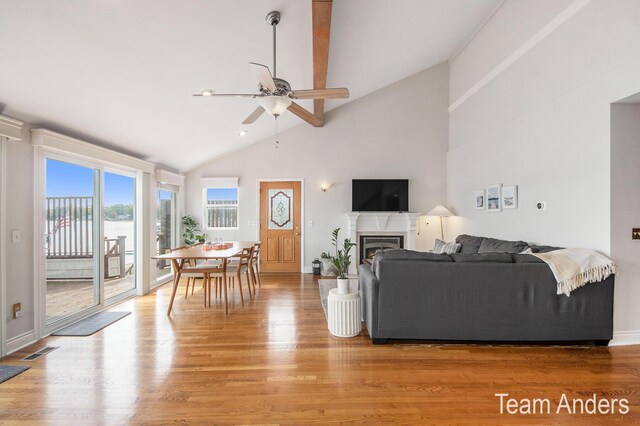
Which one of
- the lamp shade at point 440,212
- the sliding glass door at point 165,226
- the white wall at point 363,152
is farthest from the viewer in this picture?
the white wall at point 363,152

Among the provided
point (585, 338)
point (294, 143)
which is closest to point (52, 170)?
point (294, 143)

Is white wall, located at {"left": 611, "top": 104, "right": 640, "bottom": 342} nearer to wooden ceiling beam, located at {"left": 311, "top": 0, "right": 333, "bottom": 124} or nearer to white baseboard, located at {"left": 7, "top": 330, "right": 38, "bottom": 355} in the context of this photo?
wooden ceiling beam, located at {"left": 311, "top": 0, "right": 333, "bottom": 124}

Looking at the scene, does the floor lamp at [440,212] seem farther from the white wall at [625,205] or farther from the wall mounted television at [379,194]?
the white wall at [625,205]

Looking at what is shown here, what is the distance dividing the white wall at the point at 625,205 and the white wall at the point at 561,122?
3 centimetres

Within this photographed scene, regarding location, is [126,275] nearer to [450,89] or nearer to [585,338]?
[585,338]

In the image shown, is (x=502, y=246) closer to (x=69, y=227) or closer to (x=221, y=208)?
(x=221, y=208)

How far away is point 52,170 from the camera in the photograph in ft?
10.2

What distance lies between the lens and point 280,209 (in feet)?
20.2

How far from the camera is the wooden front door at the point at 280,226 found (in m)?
6.11

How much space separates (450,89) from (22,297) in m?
7.25

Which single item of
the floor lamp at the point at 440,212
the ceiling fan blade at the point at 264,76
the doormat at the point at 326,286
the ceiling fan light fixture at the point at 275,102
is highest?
the ceiling fan blade at the point at 264,76

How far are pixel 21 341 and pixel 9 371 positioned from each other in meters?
0.51

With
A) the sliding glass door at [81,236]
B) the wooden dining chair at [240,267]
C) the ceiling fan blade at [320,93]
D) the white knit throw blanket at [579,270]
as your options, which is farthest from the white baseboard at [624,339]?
the sliding glass door at [81,236]

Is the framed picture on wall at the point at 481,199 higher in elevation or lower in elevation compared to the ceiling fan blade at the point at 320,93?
lower
